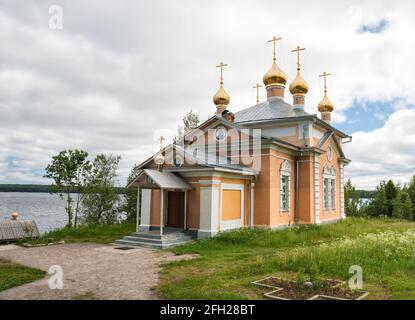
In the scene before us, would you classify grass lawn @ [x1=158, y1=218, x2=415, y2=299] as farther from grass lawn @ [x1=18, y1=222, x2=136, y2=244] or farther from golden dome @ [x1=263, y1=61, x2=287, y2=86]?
golden dome @ [x1=263, y1=61, x2=287, y2=86]

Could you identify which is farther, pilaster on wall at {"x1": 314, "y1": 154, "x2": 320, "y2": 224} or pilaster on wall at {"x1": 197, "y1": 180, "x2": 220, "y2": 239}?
pilaster on wall at {"x1": 314, "y1": 154, "x2": 320, "y2": 224}

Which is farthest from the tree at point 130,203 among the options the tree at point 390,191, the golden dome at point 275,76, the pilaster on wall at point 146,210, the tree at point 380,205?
the tree at point 390,191

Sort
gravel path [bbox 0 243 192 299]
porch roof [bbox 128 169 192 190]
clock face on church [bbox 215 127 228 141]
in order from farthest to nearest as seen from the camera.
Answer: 1. clock face on church [bbox 215 127 228 141]
2. porch roof [bbox 128 169 192 190]
3. gravel path [bbox 0 243 192 299]

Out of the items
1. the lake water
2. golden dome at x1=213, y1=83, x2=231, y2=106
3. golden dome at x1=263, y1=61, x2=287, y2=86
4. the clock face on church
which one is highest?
golden dome at x1=263, y1=61, x2=287, y2=86

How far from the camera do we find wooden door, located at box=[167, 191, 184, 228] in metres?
13.3

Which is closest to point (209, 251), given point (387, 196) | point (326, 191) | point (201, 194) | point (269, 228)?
point (201, 194)

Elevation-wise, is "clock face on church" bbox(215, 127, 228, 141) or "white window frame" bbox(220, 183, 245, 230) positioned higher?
"clock face on church" bbox(215, 127, 228, 141)

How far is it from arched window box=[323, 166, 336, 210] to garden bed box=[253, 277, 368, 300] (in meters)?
12.6

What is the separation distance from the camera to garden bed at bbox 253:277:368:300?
A: 17.8 ft

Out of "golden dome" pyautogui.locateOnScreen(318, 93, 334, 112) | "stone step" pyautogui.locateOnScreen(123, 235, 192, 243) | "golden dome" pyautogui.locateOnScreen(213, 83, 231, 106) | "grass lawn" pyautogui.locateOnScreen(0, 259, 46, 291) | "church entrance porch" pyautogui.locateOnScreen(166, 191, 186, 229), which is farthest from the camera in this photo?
"golden dome" pyautogui.locateOnScreen(318, 93, 334, 112)

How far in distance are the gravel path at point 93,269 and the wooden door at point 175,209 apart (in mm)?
2635

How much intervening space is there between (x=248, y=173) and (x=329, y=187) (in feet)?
23.2

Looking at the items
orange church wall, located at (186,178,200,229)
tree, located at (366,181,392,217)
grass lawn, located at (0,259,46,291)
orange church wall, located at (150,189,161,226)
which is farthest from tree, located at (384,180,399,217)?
grass lawn, located at (0,259,46,291)

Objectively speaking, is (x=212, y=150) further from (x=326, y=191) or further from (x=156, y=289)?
(x=156, y=289)
